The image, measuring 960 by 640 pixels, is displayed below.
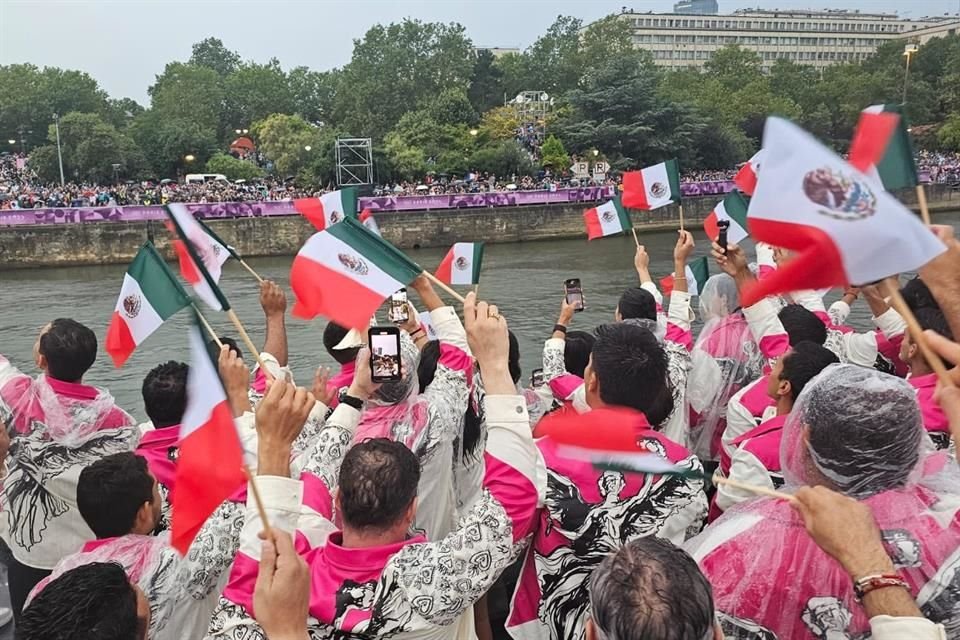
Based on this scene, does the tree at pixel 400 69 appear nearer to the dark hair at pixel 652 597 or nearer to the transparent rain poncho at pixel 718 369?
the transparent rain poncho at pixel 718 369

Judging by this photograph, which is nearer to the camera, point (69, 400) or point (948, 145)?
point (69, 400)

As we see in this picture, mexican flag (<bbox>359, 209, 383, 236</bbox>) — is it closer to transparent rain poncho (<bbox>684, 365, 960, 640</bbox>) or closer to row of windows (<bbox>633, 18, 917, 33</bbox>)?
transparent rain poncho (<bbox>684, 365, 960, 640</bbox>)

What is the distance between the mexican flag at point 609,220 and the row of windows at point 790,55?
9638cm

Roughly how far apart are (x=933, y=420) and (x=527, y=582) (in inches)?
60.3

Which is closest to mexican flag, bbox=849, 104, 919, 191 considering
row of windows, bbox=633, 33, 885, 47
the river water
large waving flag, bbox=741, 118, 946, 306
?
large waving flag, bbox=741, 118, 946, 306

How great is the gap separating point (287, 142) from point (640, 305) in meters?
43.0

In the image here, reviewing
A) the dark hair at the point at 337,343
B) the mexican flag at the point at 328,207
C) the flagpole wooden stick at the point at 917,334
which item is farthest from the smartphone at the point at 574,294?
the flagpole wooden stick at the point at 917,334

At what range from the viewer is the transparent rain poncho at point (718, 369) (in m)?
3.84

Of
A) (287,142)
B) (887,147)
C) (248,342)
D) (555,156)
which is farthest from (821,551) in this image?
(287,142)

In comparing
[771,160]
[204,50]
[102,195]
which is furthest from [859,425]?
[204,50]

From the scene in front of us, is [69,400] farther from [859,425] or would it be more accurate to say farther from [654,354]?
[859,425]

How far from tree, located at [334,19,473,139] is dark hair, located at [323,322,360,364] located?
47.5 m

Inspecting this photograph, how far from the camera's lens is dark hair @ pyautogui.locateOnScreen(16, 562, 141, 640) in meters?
1.59

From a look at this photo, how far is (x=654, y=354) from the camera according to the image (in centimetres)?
237
